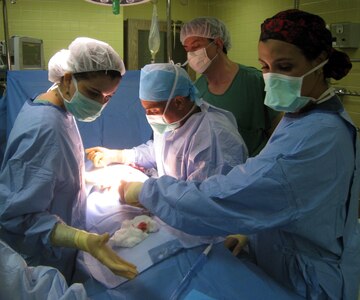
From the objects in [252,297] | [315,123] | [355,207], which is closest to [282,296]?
[252,297]

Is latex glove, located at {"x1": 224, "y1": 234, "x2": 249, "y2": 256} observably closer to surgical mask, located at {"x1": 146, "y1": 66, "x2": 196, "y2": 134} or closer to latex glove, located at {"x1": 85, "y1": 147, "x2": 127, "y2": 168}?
surgical mask, located at {"x1": 146, "y1": 66, "x2": 196, "y2": 134}

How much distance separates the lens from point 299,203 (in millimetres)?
956

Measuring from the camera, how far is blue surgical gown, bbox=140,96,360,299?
952 millimetres

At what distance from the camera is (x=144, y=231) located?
51.0 inches

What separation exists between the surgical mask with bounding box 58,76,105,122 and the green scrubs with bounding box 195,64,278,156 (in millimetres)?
834

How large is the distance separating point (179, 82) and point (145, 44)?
3.72 meters

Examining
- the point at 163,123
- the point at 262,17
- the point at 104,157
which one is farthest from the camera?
the point at 262,17

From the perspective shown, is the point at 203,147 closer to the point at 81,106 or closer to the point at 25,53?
the point at 81,106

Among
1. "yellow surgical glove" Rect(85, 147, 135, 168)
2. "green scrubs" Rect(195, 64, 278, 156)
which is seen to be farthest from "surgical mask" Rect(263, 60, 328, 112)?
"yellow surgical glove" Rect(85, 147, 135, 168)

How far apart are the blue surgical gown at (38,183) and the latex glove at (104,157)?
22.9 inches

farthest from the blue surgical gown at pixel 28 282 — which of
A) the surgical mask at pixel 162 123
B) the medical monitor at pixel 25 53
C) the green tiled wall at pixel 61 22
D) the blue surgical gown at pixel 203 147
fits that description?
the green tiled wall at pixel 61 22

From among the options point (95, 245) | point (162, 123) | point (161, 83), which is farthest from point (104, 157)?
point (95, 245)

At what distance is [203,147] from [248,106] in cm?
67

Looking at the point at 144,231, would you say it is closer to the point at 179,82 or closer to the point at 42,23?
the point at 179,82
